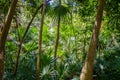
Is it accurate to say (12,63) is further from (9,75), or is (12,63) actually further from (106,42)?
(106,42)

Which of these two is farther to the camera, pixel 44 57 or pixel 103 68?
pixel 103 68

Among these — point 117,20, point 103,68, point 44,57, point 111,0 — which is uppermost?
point 111,0

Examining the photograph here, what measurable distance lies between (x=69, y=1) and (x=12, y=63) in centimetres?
420

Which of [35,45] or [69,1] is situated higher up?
[69,1]

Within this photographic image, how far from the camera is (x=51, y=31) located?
20.6 m

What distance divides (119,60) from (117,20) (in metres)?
2.53

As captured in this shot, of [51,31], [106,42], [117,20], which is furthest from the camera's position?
[51,31]

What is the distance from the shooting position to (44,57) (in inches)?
486

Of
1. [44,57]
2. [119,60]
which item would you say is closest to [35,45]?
[44,57]

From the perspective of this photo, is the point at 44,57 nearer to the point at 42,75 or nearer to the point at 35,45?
the point at 42,75

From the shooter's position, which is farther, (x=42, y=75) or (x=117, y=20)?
(x=117, y=20)

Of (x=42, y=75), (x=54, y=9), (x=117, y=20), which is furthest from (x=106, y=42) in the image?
(x=42, y=75)

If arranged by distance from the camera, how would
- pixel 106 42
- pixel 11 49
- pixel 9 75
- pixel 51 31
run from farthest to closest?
pixel 51 31 → pixel 106 42 → pixel 11 49 → pixel 9 75

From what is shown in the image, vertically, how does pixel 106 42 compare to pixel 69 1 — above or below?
below
